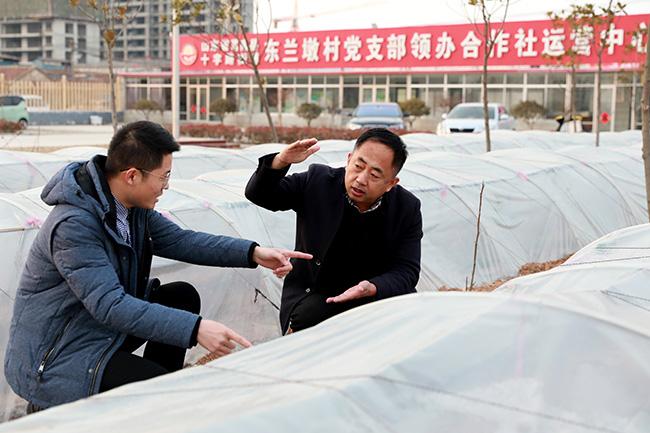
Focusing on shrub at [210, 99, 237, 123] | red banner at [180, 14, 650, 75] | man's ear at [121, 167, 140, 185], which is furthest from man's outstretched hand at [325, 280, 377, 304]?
shrub at [210, 99, 237, 123]

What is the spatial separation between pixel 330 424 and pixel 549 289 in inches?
79.7

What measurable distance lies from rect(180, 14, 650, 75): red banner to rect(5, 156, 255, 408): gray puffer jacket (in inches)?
952

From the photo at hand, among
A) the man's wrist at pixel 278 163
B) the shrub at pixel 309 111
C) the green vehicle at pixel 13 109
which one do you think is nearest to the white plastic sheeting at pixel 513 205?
the man's wrist at pixel 278 163

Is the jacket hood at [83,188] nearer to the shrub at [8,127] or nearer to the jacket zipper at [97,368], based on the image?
the jacket zipper at [97,368]

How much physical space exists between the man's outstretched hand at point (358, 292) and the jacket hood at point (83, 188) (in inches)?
39.6

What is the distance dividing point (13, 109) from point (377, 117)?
12977mm

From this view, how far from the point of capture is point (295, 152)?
3.55 meters

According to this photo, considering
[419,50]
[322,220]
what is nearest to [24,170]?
[322,220]

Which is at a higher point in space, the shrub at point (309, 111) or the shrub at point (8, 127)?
the shrub at point (309, 111)

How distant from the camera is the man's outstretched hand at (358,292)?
3.56 m

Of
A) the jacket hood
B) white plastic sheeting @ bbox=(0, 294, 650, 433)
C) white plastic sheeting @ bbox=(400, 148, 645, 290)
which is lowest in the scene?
white plastic sheeting @ bbox=(400, 148, 645, 290)

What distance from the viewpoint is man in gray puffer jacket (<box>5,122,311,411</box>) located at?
9.54ft

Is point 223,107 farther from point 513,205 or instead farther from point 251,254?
point 251,254

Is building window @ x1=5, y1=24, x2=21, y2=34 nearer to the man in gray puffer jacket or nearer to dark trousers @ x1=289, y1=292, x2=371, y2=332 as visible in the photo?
dark trousers @ x1=289, y1=292, x2=371, y2=332
